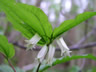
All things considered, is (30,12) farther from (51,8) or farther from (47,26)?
(51,8)

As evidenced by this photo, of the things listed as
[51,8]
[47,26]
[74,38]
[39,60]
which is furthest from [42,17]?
[74,38]

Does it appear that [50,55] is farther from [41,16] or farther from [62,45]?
[41,16]

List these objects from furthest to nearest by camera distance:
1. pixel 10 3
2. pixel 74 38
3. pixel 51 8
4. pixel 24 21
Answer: pixel 74 38 → pixel 51 8 → pixel 24 21 → pixel 10 3

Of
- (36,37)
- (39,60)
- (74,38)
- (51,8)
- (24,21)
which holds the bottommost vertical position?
(39,60)

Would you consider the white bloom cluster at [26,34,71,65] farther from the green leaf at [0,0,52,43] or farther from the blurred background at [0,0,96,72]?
the blurred background at [0,0,96,72]

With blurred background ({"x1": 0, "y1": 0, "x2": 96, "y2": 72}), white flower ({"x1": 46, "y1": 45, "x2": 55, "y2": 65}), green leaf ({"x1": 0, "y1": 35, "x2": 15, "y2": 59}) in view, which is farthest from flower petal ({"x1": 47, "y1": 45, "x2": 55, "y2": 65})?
blurred background ({"x1": 0, "y1": 0, "x2": 96, "y2": 72})

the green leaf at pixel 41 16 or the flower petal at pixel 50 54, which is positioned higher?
the green leaf at pixel 41 16

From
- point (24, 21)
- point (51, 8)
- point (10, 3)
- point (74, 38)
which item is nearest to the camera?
point (10, 3)

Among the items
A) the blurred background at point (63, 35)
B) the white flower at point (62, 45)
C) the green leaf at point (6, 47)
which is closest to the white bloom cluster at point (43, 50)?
the white flower at point (62, 45)

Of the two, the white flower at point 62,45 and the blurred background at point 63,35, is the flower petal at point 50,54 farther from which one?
the blurred background at point 63,35
